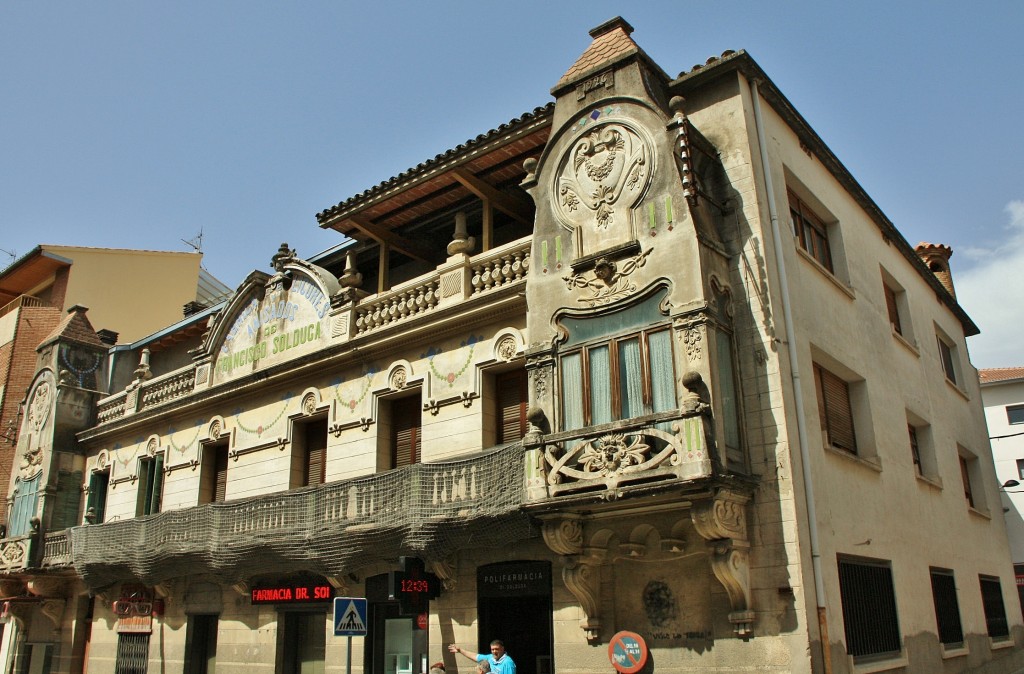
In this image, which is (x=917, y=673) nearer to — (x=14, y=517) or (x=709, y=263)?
(x=709, y=263)

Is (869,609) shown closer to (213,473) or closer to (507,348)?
(507,348)

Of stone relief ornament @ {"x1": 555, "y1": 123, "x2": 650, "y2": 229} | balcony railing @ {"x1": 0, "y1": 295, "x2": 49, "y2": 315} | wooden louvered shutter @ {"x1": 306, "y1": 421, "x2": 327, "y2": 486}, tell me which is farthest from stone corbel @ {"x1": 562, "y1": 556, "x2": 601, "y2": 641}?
balcony railing @ {"x1": 0, "y1": 295, "x2": 49, "y2": 315}

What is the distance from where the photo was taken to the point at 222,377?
22125mm

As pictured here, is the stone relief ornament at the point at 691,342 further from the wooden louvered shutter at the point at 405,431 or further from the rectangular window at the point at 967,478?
the rectangular window at the point at 967,478

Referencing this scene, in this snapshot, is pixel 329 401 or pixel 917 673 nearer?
pixel 917 673

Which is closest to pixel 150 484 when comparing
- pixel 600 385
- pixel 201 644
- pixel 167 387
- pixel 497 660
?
pixel 167 387

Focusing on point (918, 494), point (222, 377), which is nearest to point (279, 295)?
point (222, 377)

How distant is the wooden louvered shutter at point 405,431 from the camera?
17.6 m

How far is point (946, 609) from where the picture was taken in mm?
17234

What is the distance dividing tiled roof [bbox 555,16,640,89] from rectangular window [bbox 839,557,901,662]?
908 centimetres

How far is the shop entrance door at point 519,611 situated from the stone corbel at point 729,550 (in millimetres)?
3374

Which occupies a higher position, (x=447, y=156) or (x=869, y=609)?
(x=447, y=156)

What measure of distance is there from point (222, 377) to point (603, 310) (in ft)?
40.7

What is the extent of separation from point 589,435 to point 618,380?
0.97m
